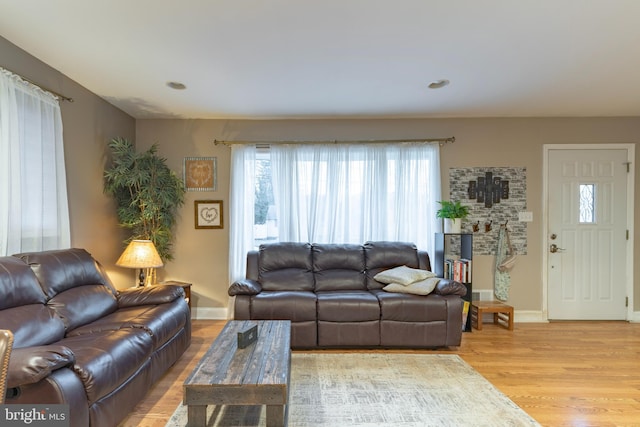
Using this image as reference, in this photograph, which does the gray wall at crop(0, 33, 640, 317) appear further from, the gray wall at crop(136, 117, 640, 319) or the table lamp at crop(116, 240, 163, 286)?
the table lamp at crop(116, 240, 163, 286)

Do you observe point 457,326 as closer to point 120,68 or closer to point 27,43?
point 120,68

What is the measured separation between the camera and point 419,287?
3.19 metres

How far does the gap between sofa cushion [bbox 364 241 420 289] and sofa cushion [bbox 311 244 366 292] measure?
9 centimetres

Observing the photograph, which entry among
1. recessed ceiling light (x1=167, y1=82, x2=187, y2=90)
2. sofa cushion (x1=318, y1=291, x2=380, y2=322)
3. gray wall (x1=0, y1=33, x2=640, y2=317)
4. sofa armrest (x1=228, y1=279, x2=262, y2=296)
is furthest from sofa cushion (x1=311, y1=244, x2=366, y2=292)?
recessed ceiling light (x1=167, y1=82, x2=187, y2=90)

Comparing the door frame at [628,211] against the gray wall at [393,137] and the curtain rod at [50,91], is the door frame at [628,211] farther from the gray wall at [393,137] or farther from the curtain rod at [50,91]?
the curtain rod at [50,91]

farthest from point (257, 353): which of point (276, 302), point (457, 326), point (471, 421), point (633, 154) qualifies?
point (633, 154)

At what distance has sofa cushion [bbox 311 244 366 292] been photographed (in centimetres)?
360

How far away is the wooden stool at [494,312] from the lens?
3678 millimetres

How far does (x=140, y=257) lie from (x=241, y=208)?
1.27 meters

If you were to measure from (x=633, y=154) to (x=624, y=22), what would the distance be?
273 centimetres

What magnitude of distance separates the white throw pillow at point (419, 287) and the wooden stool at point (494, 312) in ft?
2.90

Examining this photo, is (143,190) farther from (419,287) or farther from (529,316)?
(529,316)

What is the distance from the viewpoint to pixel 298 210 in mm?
4062

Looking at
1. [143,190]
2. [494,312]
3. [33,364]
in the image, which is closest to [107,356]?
[33,364]
